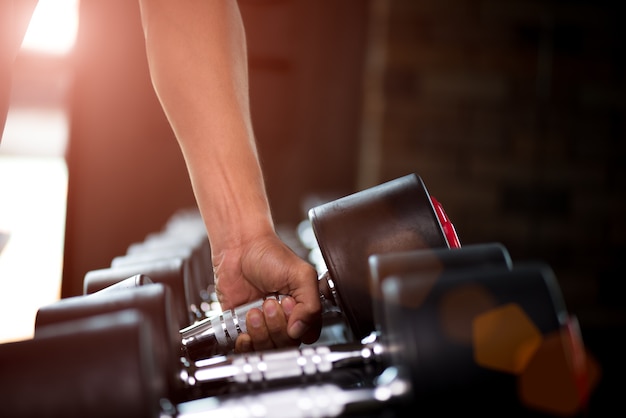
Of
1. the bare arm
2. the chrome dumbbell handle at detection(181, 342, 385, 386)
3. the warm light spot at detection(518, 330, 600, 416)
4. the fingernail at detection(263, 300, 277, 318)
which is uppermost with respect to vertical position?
the bare arm

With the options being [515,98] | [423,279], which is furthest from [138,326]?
[515,98]

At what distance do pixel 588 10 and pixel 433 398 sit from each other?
14.1 feet

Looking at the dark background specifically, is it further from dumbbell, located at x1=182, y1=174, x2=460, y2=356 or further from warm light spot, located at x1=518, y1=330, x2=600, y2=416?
warm light spot, located at x1=518, y1=330, x2=600, y2=416

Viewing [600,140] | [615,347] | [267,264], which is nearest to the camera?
[267,264]

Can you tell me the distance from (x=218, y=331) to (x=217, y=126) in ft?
0.92

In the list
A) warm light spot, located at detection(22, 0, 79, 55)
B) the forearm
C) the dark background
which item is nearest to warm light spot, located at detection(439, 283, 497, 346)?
the forearm

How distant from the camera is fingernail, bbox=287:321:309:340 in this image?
0.91 metres

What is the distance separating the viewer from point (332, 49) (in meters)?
4.93

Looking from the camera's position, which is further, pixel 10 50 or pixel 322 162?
pixel 322 162

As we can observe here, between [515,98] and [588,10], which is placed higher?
[588,10]

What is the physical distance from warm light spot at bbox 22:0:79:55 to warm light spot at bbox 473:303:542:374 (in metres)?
4.78

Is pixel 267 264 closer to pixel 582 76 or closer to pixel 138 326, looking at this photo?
pixel 138 326

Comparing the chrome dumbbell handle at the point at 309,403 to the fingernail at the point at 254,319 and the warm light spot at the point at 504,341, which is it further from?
the fingernail at the point at 254,319

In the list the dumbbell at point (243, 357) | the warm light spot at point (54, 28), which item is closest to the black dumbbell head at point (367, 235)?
the dumbbell at point (243, 357)
